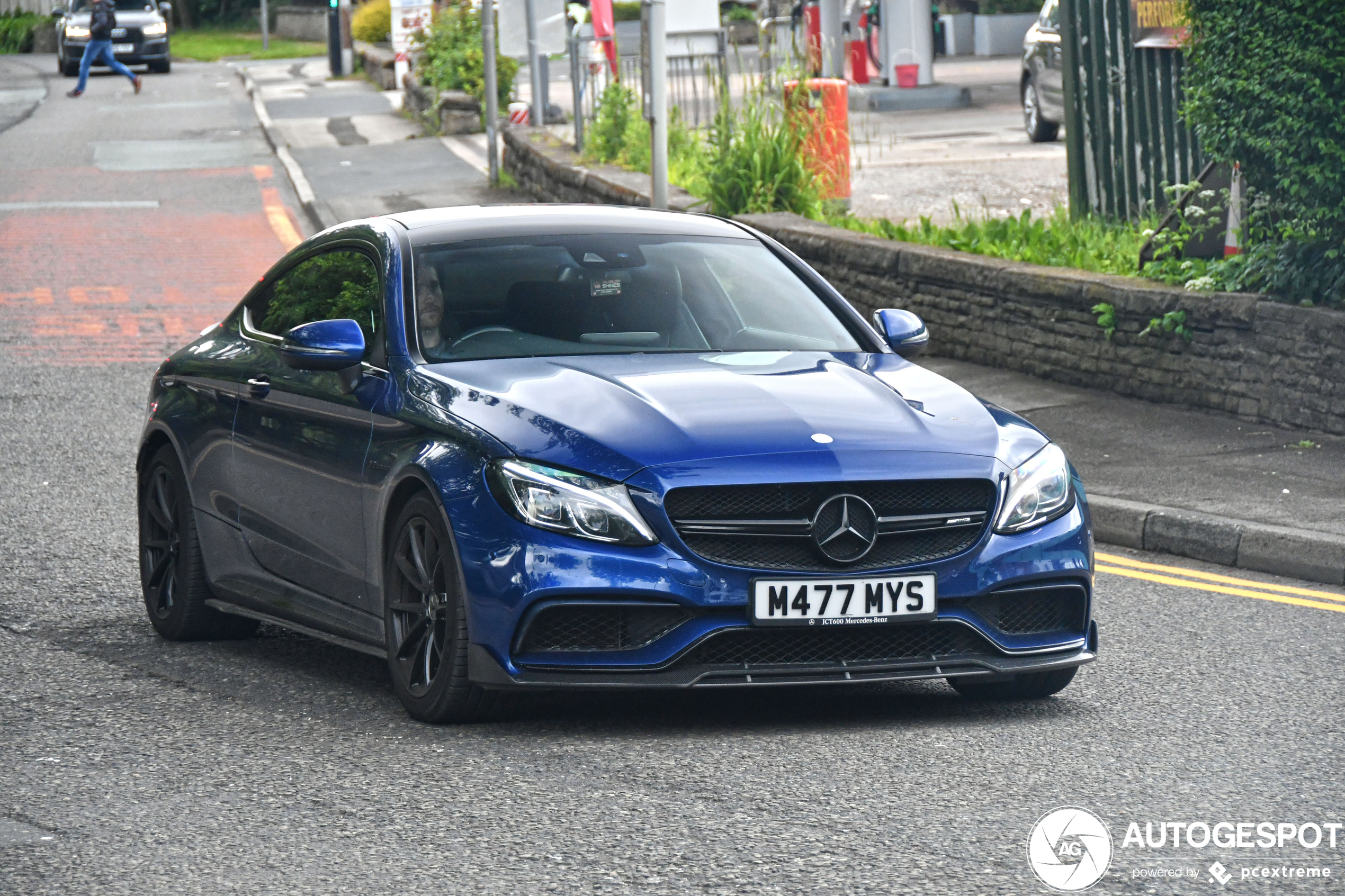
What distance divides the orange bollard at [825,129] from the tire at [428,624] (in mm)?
10827

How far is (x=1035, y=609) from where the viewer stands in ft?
20.0

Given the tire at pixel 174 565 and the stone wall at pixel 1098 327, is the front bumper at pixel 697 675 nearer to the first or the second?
the tire at pixel 174 565

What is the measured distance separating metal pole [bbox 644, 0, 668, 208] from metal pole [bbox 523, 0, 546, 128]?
9.77 meters

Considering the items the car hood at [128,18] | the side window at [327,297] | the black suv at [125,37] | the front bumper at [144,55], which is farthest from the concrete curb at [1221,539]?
the car hood at [128,18]

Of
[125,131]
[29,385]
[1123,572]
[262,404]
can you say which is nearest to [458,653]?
[262,404]

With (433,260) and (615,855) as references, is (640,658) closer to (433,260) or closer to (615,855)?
(615,855)

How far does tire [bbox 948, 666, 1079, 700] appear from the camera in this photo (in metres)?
6.36

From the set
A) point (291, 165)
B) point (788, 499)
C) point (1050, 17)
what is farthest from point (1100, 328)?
point (291, 165)

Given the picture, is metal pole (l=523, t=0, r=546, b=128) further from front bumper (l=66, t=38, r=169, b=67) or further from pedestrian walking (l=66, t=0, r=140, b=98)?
front bumper (l=66, t=38, r=169, b=67)

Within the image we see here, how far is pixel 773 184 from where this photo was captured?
54.0 ft

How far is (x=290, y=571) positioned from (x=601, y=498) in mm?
1708

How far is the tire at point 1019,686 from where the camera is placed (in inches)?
251

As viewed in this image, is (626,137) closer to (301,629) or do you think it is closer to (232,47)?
(301,629)

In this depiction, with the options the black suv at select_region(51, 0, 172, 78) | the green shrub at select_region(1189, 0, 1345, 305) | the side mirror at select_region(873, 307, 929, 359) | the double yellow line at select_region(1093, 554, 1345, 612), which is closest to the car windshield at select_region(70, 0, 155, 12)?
the black suv at select_region(51, 0, 172, 78)
